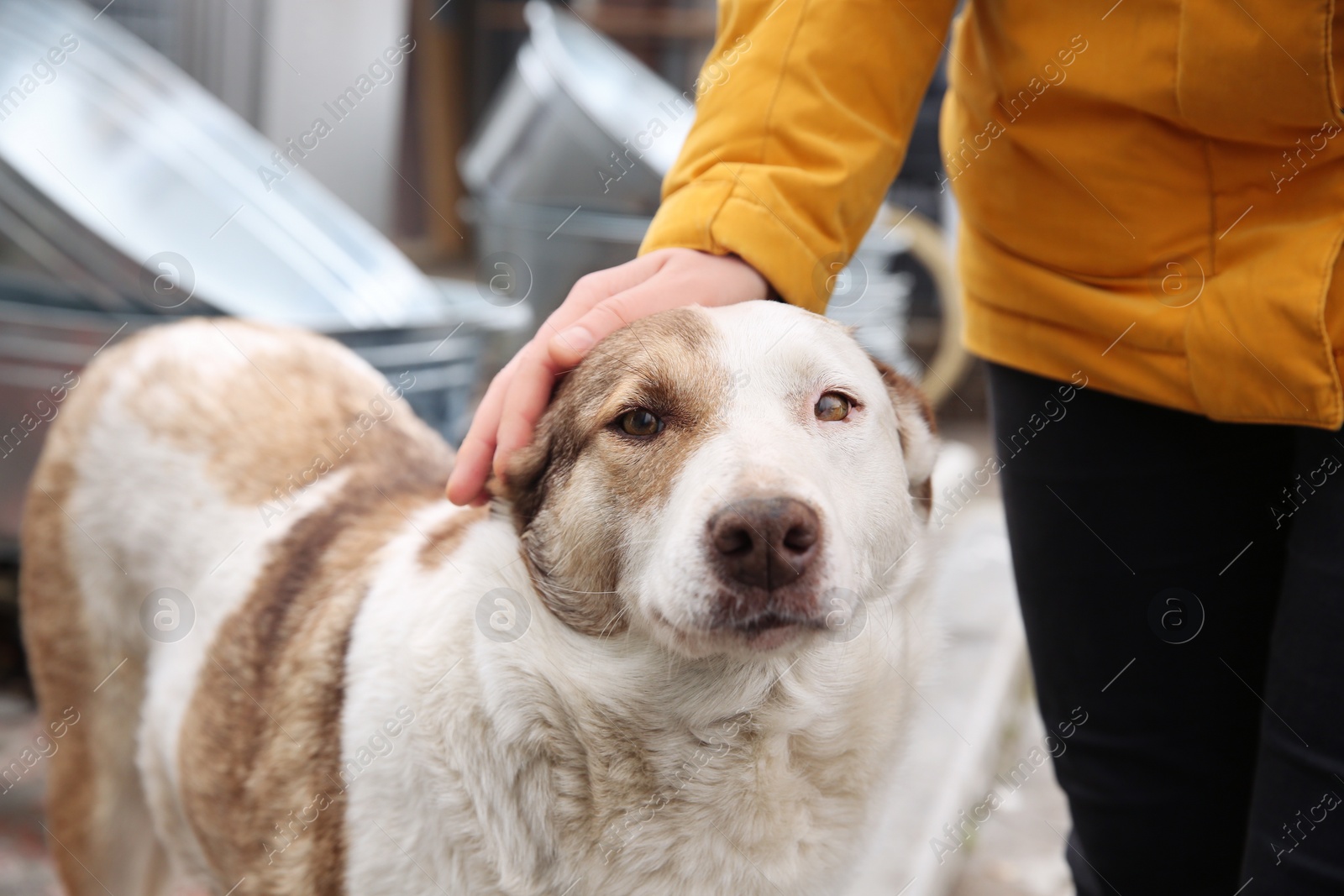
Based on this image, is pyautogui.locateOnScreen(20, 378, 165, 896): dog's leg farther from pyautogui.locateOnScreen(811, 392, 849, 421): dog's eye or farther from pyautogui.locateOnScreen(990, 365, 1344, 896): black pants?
pyautogui.locateOnScreen(990, 365, 1344, 896): black pants

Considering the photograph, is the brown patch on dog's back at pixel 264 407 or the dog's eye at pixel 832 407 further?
the brown patch on dog's back at pixel 264 407

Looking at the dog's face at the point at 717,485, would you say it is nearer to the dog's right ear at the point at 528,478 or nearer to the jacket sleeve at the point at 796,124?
the dog's right ear at the point at 528,478

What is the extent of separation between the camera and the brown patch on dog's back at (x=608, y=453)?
1.69 m

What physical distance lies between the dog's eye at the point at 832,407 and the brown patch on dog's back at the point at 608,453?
180mm

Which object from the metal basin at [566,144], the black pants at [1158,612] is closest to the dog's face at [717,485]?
the black pants at [1158,612]

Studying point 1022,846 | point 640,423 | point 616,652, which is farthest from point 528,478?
point 1022,846

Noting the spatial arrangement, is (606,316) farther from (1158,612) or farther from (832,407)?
(1158,612)

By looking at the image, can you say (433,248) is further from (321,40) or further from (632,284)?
(632,284)

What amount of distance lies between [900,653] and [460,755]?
0.75 metres

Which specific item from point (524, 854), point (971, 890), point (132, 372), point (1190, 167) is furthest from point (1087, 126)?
point (971, 890)

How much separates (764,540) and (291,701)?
43.0 inches

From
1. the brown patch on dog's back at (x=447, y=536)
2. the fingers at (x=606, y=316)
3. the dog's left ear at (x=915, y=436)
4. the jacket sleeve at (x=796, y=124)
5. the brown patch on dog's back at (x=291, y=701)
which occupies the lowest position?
the brown patch on dog's back at (x=291, y=701)

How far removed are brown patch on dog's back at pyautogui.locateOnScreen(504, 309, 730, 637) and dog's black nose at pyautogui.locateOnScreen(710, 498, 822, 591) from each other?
20 cm

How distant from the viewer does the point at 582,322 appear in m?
1.71
